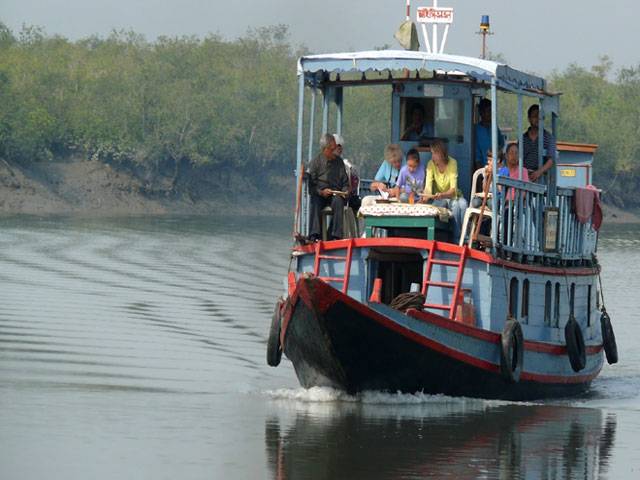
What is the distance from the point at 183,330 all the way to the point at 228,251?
16090mm

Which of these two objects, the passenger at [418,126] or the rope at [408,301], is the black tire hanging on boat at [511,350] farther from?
the passenger at [418,126]

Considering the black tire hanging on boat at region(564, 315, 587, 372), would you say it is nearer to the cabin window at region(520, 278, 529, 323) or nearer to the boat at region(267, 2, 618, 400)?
the boat at region(267, 2, 618, 400)

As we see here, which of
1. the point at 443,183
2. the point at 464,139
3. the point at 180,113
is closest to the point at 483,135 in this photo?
the point at 464,139

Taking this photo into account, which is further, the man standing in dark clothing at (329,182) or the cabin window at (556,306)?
the cabin window at (556,306)

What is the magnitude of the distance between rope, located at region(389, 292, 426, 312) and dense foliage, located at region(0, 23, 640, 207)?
1794 inches

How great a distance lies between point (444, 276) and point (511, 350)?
0.95 metres

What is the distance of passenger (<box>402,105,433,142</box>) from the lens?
60.2 ft

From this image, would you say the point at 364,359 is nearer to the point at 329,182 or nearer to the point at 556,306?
the point at 329,182

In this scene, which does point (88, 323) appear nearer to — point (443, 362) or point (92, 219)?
point (443, 362)

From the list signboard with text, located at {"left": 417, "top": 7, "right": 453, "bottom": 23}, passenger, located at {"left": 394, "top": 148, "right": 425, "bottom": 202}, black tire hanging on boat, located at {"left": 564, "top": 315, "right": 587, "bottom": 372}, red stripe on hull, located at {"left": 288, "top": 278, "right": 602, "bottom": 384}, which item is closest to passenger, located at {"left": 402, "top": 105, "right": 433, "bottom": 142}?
passenger, located at {"left": 394, "top": 148, "right": 425, "bottom": 202}

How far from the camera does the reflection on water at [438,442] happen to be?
13.1 metres

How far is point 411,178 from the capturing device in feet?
57.6

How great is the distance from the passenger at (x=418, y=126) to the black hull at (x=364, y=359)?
3.11m

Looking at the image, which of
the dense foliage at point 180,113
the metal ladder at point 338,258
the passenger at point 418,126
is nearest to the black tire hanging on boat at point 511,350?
the metal ladder at point 338,258
